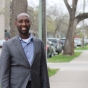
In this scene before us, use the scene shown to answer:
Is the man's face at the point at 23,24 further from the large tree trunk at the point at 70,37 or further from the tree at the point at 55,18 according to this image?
the tree at the point at 55,18

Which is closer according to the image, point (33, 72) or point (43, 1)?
point (33, 72)

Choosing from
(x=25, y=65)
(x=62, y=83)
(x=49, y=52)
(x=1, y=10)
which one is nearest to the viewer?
(x=25, y=65)

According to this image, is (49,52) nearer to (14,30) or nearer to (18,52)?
(14,30)

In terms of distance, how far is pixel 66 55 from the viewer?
24.9 metres

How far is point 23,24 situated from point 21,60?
421 mm

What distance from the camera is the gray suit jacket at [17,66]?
3.57 meters

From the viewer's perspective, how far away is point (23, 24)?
364cm

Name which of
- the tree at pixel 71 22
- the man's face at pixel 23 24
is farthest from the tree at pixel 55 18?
the man's face at pixel 23 24

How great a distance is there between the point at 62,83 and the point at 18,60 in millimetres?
6788

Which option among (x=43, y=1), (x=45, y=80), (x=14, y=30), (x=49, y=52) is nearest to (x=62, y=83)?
(x=14, y=30)

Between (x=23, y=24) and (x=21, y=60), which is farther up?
(x=23, y=24)

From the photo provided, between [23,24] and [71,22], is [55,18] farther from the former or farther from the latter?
[23,24]

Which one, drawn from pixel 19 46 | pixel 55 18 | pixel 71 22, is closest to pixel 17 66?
pixel 19 46

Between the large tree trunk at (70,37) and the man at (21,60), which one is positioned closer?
the man at (21,60)
